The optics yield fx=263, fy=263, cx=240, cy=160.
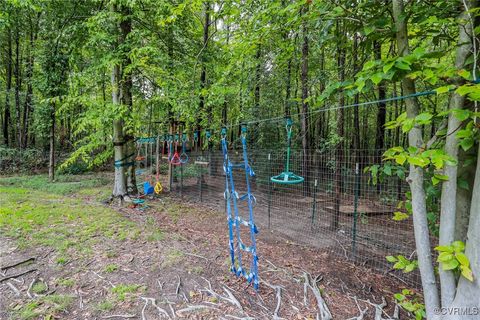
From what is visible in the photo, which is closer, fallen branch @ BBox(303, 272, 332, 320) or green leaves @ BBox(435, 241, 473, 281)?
green leaves @ BBox(435, 241, 473, 281)

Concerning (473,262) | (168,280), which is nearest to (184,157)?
(168,280)

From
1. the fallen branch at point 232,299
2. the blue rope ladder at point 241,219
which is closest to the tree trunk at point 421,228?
the blue rope ladder at point 241,219

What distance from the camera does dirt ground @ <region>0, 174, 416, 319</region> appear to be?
7.37 ft

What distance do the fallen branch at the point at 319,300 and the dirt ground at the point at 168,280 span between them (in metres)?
0.05

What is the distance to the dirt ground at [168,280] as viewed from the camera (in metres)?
2.25

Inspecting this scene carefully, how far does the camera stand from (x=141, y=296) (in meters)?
2.40

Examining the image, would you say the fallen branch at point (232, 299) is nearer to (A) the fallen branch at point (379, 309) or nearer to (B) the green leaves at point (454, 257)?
(A) the fallen branch at point (379, 309)

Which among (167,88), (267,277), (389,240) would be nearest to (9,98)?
(167,88)

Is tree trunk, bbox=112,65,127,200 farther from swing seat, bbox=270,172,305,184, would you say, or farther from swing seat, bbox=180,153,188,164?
swing seat, bbox=270,172,305,184

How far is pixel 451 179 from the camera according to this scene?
150 cm

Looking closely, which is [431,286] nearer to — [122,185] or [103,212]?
[103,212]

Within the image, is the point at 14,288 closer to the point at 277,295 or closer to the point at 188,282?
the point at 188,282

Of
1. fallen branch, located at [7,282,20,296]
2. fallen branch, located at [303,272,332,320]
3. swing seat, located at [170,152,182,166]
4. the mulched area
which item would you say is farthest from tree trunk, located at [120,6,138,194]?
fallen branch, located at [303,272,332,320]

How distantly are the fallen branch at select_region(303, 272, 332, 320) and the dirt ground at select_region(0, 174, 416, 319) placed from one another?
0.05 m
